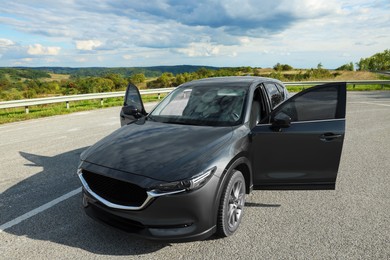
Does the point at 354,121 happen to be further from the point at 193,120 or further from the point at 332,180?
the point at 193,120

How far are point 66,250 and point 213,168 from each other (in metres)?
1.75

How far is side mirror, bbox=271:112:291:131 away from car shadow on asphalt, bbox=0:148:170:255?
1.88 m

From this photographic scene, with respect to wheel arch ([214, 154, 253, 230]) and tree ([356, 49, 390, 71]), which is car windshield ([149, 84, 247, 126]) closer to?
wheel arch ([214, 154, 253, 230])

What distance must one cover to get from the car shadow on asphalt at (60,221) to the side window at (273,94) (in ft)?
9.15

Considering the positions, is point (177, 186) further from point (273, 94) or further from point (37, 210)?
point (273, 94)

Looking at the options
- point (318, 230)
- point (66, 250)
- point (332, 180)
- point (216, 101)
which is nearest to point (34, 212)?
point (66, 250)

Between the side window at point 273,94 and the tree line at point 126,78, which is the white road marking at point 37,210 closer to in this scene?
the side window at point 273,94

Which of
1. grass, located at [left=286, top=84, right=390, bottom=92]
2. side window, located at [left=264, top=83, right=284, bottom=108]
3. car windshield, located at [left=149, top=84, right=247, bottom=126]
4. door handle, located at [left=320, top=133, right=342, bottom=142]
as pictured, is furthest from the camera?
grass, located at [left=286, top=84, right=390, bottom=92]

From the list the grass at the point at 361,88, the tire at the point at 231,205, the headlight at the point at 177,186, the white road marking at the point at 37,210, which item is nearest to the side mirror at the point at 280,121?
the tire at the point at 231,205

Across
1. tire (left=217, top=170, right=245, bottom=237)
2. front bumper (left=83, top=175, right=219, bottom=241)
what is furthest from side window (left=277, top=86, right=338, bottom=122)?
front bumper (left=83, top=175, right=219, bottom=241)

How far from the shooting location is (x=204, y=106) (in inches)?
160

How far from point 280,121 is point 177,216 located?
67.8 inches

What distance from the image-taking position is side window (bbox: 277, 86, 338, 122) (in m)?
3.53

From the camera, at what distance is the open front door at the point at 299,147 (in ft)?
11.3
